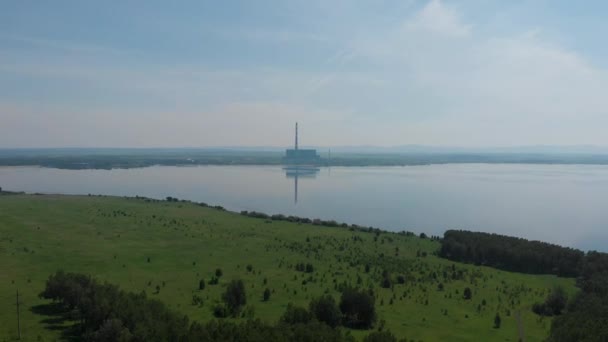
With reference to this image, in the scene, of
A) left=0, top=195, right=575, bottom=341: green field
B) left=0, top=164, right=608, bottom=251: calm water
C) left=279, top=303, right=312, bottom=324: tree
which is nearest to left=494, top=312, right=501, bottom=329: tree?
left=0, top=195, right=575, bottom=341: green field

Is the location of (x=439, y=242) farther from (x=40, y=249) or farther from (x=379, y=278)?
(x=40, y=249)

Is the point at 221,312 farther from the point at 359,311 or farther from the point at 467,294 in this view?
the point at 467,294

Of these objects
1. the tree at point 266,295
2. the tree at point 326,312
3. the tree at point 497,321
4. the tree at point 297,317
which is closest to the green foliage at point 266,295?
the tree at point 266,295

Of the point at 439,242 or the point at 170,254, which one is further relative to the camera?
the point at 439,242

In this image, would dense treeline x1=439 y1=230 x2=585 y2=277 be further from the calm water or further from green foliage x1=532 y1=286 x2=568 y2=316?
the calm water

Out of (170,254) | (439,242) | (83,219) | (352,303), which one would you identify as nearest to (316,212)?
(439,242)
